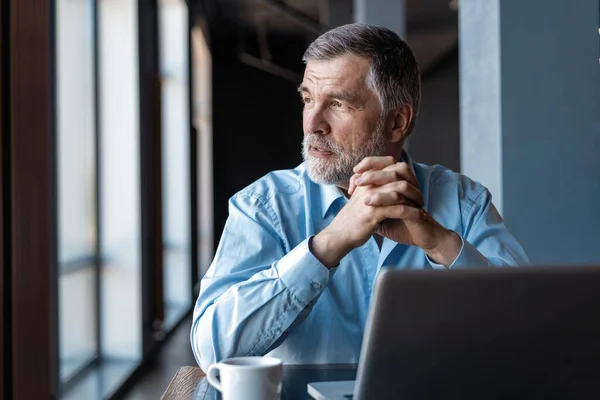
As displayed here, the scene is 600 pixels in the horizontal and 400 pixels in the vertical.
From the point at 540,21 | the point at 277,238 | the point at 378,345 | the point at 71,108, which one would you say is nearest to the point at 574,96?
the point at 540,21

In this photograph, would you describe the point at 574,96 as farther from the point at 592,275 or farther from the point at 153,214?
the point at 153,214

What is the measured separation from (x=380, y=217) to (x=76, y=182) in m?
3.15

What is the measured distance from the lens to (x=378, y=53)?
172cm

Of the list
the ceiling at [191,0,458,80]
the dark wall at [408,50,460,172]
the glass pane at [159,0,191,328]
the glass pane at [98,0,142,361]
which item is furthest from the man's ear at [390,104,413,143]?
the dark wall at [408,50,460,172]

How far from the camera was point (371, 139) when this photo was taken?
1762 millimetres

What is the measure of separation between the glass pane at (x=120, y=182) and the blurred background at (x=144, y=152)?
10 mm

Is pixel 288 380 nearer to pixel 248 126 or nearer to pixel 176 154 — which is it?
pixel 176 154

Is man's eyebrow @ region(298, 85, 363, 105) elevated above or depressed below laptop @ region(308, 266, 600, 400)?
above

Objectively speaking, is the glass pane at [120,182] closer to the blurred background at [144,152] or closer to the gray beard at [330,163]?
the blurred background at [144,152]

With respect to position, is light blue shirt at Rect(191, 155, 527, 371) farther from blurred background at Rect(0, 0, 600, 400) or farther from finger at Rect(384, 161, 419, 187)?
blurred background at Rect(0, 0, 600, 400)

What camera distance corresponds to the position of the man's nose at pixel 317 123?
1.70 meters

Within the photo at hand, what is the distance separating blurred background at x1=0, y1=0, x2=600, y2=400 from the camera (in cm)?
A: 252

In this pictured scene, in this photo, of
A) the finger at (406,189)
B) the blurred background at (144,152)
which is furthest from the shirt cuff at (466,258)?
the blurred background at (144,152)

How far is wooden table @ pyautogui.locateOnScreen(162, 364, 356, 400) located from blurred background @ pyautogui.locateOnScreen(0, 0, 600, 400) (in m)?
1.30
